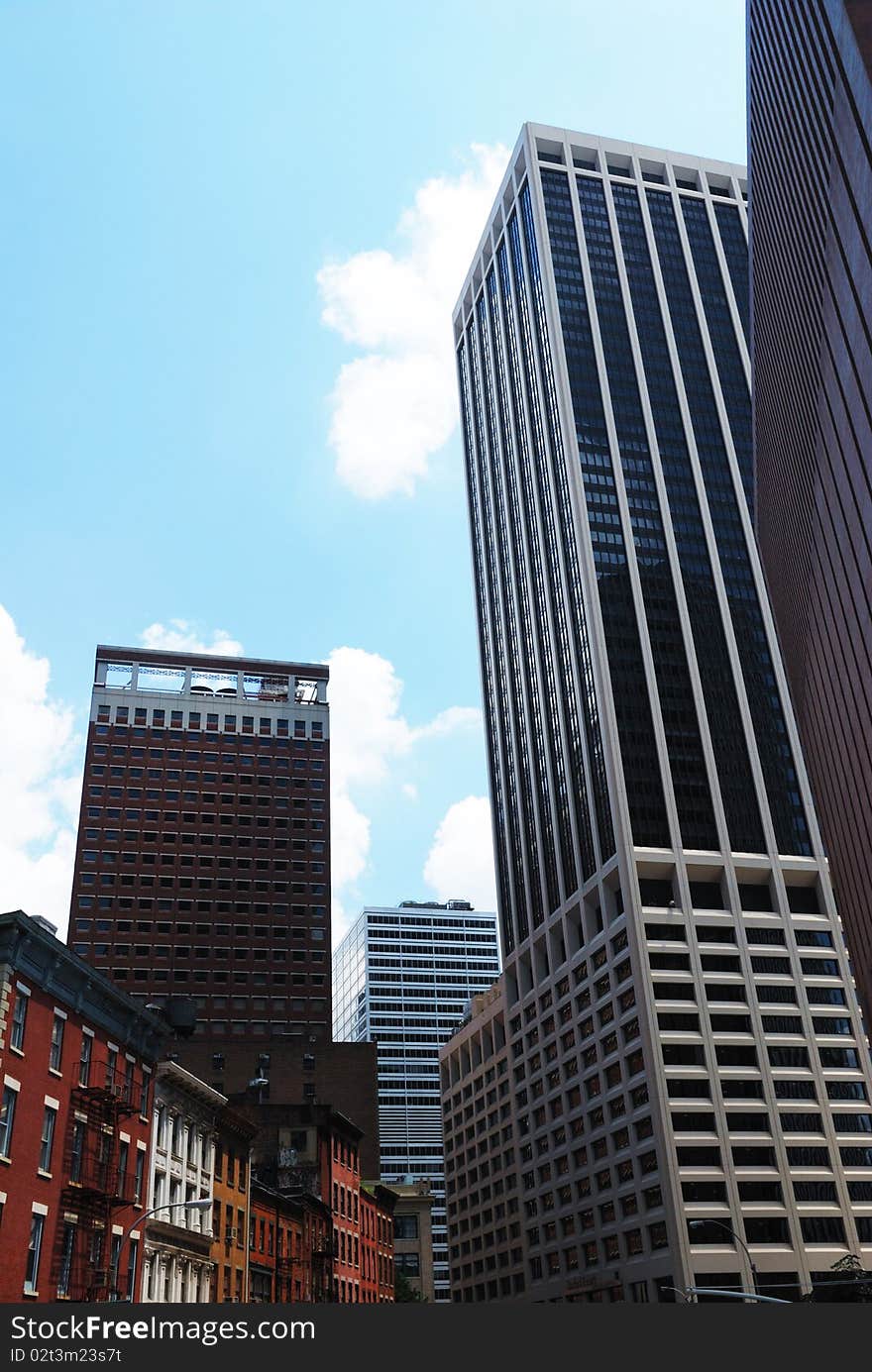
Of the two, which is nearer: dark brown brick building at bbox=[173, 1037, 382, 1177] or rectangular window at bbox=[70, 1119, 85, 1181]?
rectangular window at bbox=[70, 1119, 85, 1181]

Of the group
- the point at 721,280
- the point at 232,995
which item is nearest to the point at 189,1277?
the point at 232,995

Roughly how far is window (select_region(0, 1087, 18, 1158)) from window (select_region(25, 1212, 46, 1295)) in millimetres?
3171

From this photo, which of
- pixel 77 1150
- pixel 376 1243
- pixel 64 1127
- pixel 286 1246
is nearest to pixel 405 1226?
pixel 376 1243

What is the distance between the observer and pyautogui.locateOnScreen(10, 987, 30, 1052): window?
131ft

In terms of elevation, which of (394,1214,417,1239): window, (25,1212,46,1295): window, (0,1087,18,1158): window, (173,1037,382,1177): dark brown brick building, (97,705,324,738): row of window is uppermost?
(97,705,324,738): row of window

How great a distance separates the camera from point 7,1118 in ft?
126

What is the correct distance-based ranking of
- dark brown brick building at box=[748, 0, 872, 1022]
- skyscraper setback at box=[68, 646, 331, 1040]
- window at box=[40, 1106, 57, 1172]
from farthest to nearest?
1. skyscraper setback at box=[68, 646, 331, 1040]
2. dark brown brick building at box=[748, 0, 872, 1022]
3. window at box=[40, 1106, 57, 1172]

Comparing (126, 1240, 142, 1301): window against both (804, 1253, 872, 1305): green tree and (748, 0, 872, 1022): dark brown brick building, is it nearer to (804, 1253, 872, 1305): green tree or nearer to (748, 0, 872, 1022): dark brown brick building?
(748, 0, 872, 1022): dark brown brick building

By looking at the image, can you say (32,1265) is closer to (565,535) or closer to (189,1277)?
(189,1277)

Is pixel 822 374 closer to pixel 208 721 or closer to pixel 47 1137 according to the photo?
pixel 47 1137

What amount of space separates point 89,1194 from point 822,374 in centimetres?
4905

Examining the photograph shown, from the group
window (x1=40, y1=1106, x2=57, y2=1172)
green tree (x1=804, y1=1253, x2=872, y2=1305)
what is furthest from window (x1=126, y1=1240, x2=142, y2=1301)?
green tree (x1=804, y1=1253, x2=872, y2=1305)

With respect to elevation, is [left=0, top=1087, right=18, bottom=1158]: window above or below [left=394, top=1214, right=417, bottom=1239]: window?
below

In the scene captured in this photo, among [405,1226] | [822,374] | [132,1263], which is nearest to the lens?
[132,1263]
